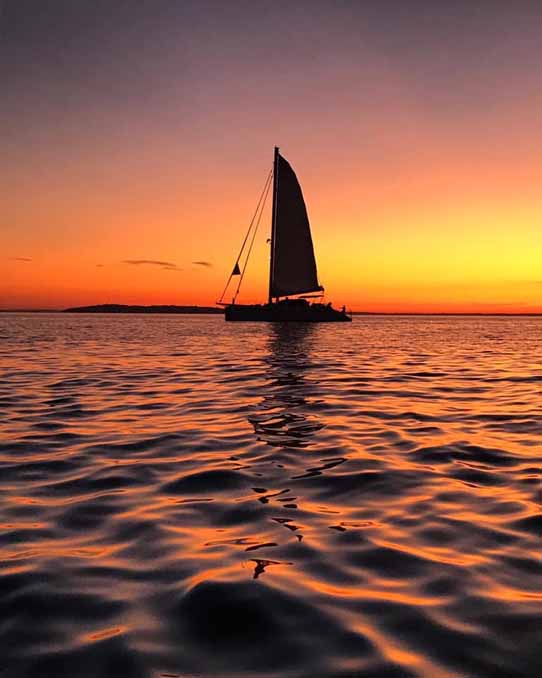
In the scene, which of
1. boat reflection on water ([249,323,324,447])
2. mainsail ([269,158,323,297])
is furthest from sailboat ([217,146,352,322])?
boat reflection on water ([249,323,324,447])

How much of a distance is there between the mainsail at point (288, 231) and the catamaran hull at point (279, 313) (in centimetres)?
290

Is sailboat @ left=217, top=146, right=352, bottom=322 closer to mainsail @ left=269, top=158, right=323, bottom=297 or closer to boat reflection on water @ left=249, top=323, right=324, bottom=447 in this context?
mainsail @ left=269, top=158, right=323, bottom=297

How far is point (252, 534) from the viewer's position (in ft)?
13.4

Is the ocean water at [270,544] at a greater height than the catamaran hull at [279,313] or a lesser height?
lesser

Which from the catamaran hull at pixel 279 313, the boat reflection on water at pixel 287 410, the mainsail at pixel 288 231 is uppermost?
the mainsail at pixel 288 231

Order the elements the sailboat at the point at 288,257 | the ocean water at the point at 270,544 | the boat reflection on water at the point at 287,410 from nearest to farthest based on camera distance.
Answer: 1. the ocean water at the point at 270,544
2. the boat reflection on water at the point at 287,410
3. the sailboat at the point at 288,257

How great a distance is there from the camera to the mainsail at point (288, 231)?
5500cm

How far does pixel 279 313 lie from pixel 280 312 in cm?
15

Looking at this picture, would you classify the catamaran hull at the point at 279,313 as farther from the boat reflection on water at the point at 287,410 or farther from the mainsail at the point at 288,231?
the boat reflection on water at the point at 287,410

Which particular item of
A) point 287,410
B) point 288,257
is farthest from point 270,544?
point 288,257

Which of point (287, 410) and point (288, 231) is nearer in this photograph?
point (287, 410)

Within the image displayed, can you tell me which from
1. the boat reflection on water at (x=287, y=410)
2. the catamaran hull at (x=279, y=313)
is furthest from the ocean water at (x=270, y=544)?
the catamaran hull at (x=279, y=313)

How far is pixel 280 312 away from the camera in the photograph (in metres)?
58.8

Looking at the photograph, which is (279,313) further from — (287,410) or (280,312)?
(287,410)
